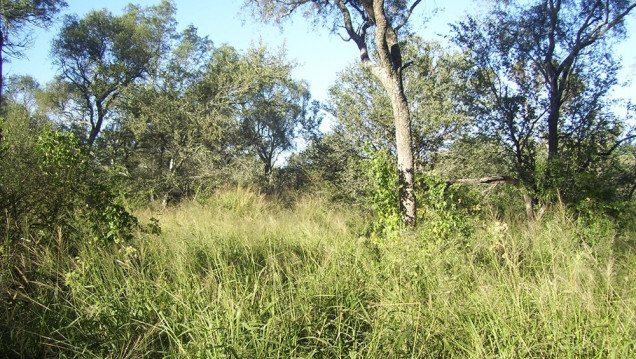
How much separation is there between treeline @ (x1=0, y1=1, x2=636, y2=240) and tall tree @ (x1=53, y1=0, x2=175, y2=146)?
0.06 meters

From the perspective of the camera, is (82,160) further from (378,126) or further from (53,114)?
(53,114)

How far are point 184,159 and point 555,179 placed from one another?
37.2 feet

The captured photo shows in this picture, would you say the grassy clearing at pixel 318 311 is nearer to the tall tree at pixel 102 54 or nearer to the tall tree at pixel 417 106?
the tall tree at pixel 417 106

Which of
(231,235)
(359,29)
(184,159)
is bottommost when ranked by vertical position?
(231,235)

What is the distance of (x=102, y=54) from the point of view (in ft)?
57.0

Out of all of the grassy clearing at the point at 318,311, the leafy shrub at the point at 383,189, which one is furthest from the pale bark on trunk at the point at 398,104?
the grassy clearing at the point at 318,311

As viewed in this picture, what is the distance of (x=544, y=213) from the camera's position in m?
6.81

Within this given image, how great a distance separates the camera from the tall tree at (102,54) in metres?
16.6

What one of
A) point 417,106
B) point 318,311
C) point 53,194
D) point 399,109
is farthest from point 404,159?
point 417,106

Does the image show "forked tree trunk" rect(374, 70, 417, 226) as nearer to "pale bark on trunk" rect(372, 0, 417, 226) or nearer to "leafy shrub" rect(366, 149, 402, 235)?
"pale bark on trunk" rect(372, 0, 417, 226)

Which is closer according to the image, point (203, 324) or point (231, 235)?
point (203, 324)

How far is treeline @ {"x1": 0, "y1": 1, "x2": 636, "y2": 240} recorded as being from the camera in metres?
4.64

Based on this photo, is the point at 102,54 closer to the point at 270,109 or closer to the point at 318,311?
the point at 270,109

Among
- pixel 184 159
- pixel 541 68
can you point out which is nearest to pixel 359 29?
pixel 541 68
